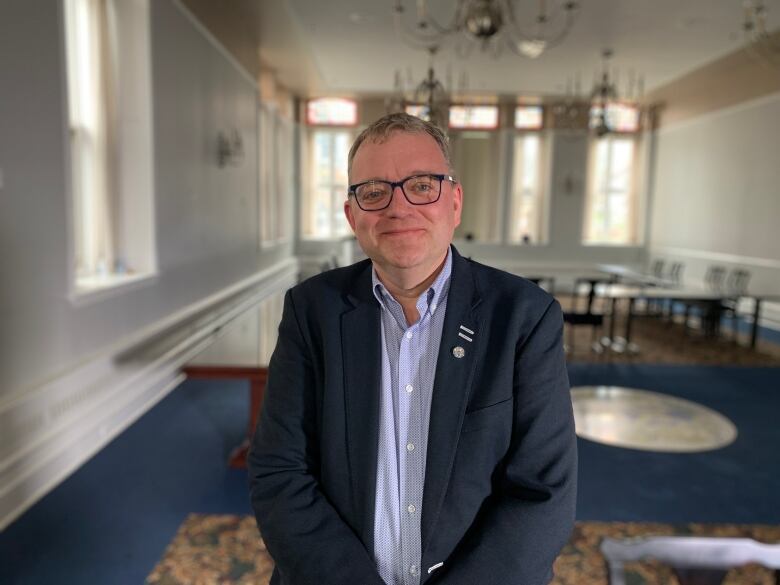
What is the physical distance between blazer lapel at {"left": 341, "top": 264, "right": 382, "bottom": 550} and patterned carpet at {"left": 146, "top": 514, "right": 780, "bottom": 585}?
5.40 feet

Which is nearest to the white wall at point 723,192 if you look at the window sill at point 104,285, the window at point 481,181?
the window at point 481,181

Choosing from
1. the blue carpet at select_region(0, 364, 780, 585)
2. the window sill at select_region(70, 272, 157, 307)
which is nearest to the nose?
the blue carpet at select_region(0, 364, 780, 585)

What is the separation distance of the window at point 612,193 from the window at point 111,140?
11.6 meters

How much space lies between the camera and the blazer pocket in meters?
1.19

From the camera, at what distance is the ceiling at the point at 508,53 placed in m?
8.12

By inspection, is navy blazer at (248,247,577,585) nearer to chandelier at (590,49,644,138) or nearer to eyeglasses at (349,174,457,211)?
eyeglasses at (349,174,457,211)

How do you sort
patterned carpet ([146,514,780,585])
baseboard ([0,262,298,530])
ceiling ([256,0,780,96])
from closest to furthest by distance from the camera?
patterned carpet ([146,514,780,585])
baseboard ([0,262,298,530])
ceiling ([256,0,780,96])

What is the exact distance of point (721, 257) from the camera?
1095 centimetres

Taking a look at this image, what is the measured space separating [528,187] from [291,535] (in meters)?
14.0

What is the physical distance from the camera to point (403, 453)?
1213 mm

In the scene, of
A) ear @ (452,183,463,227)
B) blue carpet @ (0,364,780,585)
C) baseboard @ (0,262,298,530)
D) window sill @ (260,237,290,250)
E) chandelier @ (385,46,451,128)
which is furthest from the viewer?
window sill @ (260,237,290,250)

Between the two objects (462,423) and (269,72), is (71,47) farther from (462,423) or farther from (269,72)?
(269,72)

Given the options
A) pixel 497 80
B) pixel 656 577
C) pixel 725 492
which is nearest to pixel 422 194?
pixel 656 577

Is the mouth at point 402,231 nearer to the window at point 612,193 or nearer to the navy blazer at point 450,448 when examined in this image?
the navy blazer at point 450,448
